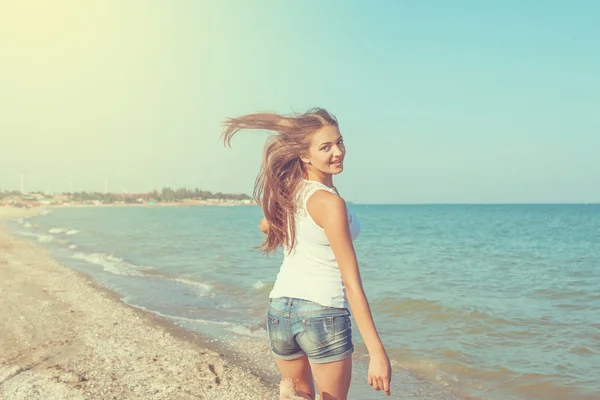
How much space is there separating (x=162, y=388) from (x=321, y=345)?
3399 millimetres

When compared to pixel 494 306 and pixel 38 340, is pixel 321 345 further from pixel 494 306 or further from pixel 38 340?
pixel 494 306

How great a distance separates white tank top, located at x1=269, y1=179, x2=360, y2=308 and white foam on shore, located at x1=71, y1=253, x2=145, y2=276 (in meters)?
13.4

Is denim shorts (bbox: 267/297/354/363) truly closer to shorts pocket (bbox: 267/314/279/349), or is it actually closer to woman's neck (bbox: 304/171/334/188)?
shorts pocket (bbox: 267/314/279/349)

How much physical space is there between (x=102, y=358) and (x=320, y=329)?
4566mm

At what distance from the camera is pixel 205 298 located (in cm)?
1117

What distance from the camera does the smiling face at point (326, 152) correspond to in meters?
2.39

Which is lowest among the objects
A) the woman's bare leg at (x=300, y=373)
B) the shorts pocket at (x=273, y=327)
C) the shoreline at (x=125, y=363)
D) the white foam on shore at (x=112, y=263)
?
the white foam on shore at (x=112, y=263)

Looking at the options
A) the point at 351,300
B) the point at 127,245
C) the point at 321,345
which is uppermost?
the point at 351,300

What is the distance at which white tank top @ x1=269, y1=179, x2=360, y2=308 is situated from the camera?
223cm

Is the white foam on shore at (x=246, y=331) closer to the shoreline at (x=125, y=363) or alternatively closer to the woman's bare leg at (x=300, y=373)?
the shoreline at (x=125, y=363)

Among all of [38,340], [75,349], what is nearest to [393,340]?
[75,349]

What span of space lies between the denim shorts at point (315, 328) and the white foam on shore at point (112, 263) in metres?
13.4

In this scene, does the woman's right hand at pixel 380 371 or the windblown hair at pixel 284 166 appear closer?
the woman's right hand at pixel 380 371

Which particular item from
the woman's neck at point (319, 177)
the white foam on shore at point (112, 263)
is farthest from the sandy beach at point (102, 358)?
the white foam on shore at point (112, 263)
